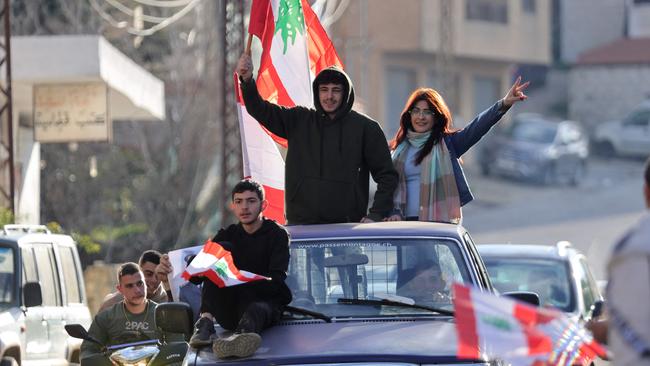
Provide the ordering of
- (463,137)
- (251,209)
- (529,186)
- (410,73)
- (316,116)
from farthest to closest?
1. (410,73)
2. (529,186)
3. (463,137)
4. (316,116)
5. (251,209)

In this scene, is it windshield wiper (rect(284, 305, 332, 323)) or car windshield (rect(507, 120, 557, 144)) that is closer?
windshield wiper (rect(284, 305, 332, 323))

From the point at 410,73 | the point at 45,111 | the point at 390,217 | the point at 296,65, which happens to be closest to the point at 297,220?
the point at 390,217

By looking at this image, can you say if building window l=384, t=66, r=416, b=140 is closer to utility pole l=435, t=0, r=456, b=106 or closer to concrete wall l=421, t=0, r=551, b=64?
concrete wall l=421, t=0, r=551, b=64

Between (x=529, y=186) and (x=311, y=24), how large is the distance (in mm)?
39533

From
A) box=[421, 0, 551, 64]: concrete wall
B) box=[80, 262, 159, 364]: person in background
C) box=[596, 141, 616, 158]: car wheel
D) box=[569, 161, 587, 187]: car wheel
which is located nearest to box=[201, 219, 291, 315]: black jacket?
box=[80, 262, 159, 364]: person in background

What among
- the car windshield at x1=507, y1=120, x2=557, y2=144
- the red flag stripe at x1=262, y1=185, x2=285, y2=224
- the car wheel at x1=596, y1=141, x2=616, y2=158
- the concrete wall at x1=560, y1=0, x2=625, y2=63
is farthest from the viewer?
the concrete wall at x1=560, y1=0, x2=625, y2=63

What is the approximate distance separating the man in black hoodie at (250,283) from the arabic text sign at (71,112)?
15.9 meters

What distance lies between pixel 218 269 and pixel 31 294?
450 cm

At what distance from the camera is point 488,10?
195 feet

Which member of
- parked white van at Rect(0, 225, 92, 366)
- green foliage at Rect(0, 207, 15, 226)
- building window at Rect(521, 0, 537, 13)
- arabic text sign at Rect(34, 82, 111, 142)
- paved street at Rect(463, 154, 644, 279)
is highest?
building window at Rect(521, 0, 537, 13)

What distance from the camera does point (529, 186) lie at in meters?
51.8

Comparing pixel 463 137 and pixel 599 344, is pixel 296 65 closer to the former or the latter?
pixel 463 137

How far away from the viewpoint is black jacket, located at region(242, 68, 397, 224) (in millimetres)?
9281

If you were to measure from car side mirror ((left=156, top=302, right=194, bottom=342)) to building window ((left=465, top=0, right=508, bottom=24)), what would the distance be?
2003 inches
